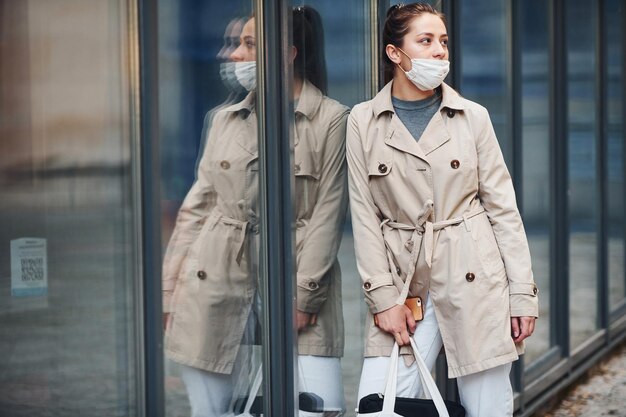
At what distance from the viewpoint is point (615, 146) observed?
31.0 ft

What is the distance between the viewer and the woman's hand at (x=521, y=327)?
14.0 ft

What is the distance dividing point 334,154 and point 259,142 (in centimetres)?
32

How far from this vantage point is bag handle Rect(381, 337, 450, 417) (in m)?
4.02

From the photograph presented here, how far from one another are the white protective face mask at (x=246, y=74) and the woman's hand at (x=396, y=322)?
34.8 inches

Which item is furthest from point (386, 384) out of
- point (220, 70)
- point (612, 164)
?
point (612, 164)

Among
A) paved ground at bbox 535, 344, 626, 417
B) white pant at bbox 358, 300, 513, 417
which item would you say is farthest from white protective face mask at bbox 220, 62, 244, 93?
paved ground at bbox 535, 344, 626, 417

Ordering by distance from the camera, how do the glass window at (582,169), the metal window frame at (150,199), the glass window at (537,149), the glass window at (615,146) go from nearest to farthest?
the metal window frame at (150,199) < the glass window at (537,149) < the glass window at (582,169) < the glass window at (615,146)

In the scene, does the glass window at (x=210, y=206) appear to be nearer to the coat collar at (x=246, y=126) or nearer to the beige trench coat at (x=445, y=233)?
the coat collar at (x=246, y=126)

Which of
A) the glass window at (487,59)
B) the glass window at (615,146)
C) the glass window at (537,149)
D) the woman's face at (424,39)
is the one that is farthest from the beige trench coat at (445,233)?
the glass window at (615,146)

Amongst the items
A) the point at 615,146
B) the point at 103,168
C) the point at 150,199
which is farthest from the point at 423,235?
the point at 615,146

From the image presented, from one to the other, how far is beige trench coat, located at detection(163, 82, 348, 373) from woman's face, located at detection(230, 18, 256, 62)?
0.49 ft

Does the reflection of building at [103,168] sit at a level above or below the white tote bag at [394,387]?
above

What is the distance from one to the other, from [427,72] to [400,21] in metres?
0.22

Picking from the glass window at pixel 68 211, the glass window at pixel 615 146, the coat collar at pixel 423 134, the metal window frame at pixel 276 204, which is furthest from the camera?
the glass window at pixel 615 146
